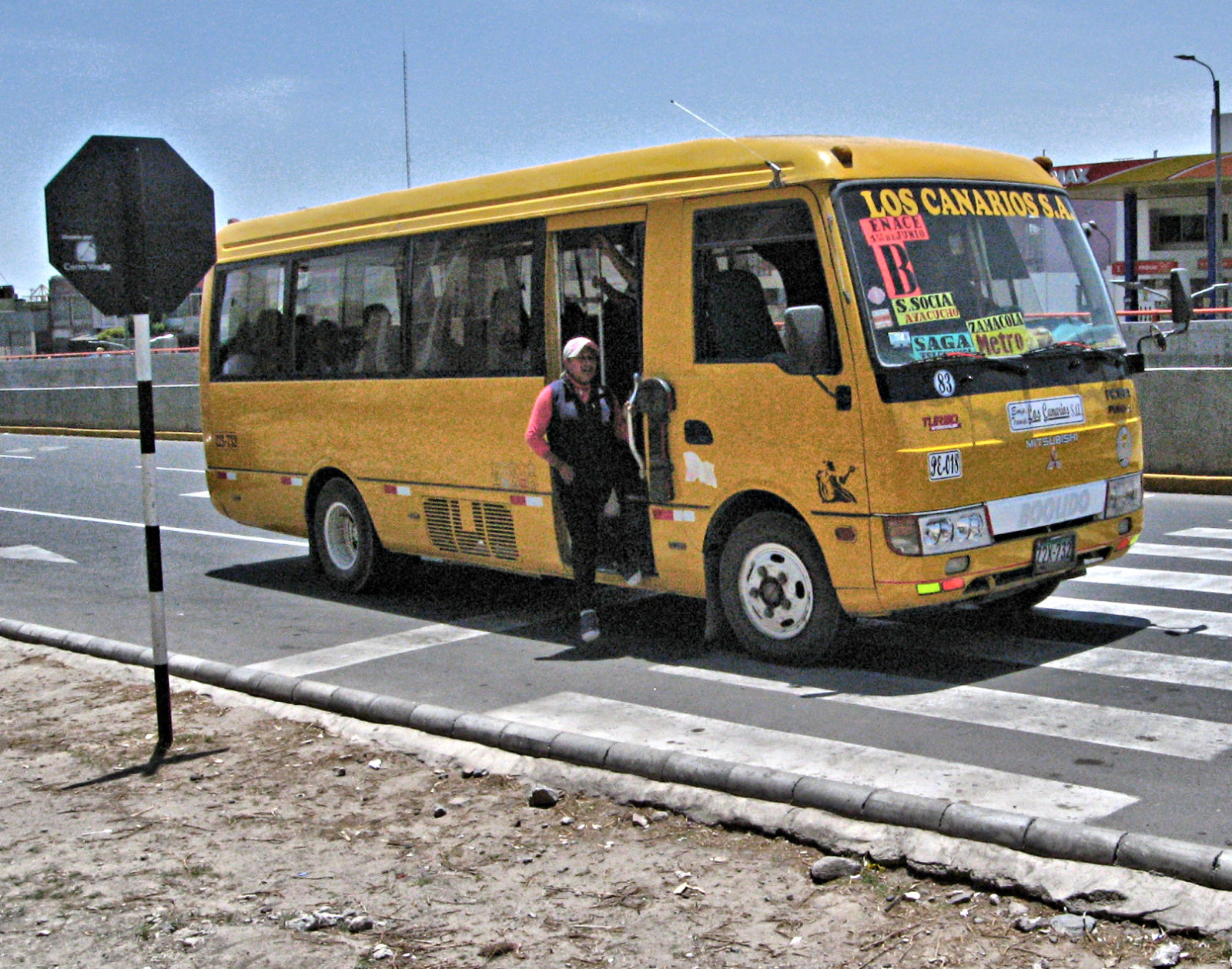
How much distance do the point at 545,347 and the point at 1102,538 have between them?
3582 millimetres

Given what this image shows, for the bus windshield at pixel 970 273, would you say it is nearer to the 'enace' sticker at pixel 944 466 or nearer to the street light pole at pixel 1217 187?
the 'enace' sticker at pixel 944 466

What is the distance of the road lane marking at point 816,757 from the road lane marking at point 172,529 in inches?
288

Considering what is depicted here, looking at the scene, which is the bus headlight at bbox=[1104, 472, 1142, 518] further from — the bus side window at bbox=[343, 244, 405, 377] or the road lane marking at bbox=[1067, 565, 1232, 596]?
the bus side window at bbox=[343, 244, 405, 377]

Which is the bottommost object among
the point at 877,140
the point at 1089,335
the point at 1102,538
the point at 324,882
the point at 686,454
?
the point at 324,882

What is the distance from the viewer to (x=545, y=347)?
9.68m

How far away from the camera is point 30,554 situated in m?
14.5

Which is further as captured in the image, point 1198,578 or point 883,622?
point 1198,578

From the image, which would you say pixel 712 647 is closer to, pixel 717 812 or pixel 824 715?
pixel 824 715

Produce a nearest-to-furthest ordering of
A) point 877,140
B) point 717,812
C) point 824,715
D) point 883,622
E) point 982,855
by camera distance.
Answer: point 982,855
point 717,812
point 824,715
point 877,140
point 883,622

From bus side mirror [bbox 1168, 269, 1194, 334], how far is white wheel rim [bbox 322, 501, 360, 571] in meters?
6.06

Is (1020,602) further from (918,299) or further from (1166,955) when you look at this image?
(1166,955)

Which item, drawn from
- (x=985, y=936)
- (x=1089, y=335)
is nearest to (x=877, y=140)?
(x=1089, y=335)

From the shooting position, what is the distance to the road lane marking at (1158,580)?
407 inches

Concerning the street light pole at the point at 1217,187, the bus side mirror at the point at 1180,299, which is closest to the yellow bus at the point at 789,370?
the bus side mirror at the point at 1180,299
